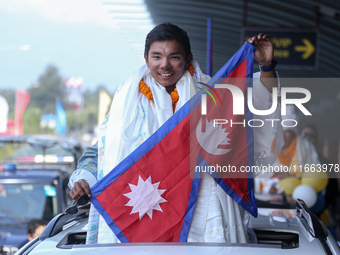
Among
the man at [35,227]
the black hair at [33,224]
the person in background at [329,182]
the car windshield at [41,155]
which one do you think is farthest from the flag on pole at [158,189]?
the car windshield at [41,155]

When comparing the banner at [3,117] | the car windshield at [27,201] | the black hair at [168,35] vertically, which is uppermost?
the banner at [3,117]

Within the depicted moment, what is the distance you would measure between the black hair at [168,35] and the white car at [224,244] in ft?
3.35

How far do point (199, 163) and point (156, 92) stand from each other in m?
0.47

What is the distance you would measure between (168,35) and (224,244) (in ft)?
3.91

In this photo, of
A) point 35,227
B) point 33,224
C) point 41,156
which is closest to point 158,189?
point 35,227

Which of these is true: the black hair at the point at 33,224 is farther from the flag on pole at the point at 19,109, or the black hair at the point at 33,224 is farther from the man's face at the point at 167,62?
the flag on pole at the point at 19,109

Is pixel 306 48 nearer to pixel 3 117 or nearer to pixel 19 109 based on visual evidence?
pixel 3 117

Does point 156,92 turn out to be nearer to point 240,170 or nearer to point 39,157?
point 240,170

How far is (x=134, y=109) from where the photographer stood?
2.47m

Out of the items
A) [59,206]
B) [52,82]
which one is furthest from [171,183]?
[52,82]

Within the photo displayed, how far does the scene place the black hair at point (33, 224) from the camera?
5.40 m

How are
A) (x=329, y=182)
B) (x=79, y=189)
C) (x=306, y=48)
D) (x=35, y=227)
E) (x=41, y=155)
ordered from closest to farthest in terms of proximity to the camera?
(x=79, y=189)
(x=35, y=227)
(x=329, y=182)
(x=306, y=48)
(x=41, y=155)

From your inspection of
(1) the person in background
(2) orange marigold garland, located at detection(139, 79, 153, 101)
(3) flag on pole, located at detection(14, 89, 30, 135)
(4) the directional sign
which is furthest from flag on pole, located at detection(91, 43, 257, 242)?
(3) flag on pole, located at detection(14, 89, 30, 135)

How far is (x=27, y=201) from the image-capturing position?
600 cm
